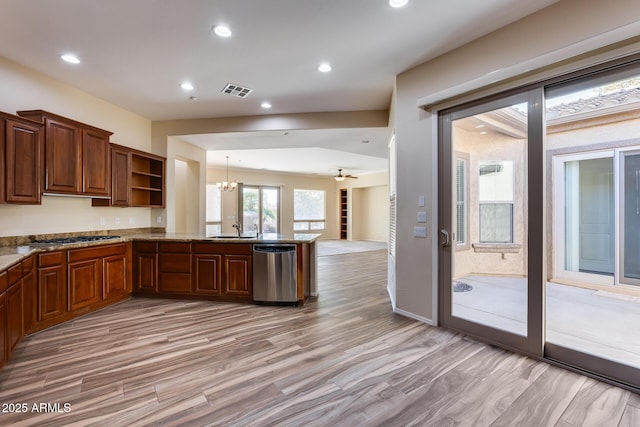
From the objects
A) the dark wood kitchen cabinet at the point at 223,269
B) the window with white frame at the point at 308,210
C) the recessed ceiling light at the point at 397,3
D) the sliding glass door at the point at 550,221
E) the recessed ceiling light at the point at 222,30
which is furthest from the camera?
the window with white frame at the point at 308,210

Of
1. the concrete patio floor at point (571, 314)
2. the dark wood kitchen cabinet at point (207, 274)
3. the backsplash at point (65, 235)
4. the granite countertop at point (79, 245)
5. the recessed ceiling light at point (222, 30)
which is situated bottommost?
the concrete patio floor at point (571, 314)

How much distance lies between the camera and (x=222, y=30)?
2.64 m

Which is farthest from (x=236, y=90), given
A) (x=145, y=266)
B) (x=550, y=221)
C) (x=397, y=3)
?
(x=550, y=221)

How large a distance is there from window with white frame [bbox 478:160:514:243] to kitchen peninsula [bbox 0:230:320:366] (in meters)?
2.73

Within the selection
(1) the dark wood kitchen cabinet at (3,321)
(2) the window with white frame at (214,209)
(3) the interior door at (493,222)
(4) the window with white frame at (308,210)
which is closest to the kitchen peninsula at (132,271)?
(1) the dark wood kitchen cabinet at (3,321)

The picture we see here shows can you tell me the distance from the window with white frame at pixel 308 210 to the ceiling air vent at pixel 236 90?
805cm

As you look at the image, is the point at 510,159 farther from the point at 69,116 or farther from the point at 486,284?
the point at 69,116

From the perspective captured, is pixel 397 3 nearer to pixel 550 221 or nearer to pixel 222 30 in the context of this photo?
pixel 222 30

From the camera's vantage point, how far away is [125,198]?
14.3 feet

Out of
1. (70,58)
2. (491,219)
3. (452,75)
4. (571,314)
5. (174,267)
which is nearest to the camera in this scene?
(452,75)

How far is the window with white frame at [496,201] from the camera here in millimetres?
4582

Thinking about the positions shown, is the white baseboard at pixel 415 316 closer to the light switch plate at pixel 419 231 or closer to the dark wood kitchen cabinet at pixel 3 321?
the light switch plate at pixel 419 231

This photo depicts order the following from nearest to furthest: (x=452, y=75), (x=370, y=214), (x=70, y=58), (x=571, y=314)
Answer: (x=452, y=75) → (x=70, y=58) → (x=571, y=314) → (x=370, y=214)

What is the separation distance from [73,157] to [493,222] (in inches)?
228
